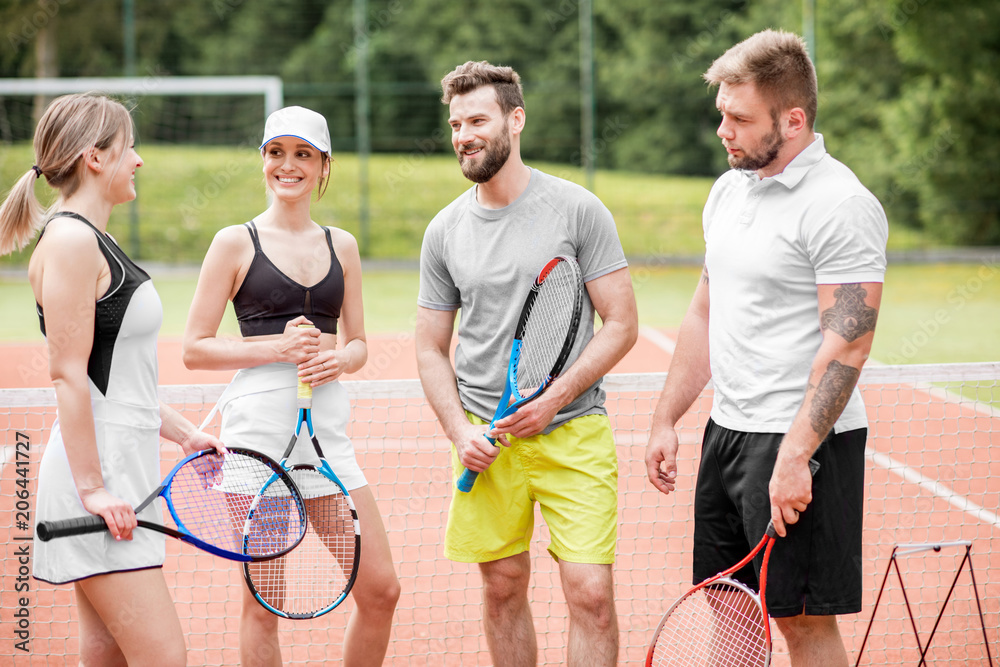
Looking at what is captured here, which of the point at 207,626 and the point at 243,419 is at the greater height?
the point at 243,419

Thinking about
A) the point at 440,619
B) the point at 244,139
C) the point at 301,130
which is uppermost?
the point at 244,139

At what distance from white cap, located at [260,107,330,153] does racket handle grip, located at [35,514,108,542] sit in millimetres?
1257

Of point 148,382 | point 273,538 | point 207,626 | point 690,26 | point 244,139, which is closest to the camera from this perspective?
point 148,382

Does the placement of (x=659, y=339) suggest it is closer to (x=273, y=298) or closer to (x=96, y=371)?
(x=273, y=298)

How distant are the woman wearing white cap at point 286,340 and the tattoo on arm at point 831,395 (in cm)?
143

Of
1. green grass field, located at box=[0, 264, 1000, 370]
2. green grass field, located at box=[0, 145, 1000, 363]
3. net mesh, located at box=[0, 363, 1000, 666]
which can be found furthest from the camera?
green grass field, located at box=[0, 145, 1000, 363]

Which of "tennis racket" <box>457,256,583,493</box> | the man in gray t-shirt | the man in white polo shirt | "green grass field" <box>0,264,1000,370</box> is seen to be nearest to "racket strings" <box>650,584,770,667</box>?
the man in white polo shirt

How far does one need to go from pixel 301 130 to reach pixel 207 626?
253 centimetres

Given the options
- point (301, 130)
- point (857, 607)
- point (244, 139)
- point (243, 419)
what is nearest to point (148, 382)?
point (243, 419)

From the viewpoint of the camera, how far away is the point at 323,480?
10.3 feet

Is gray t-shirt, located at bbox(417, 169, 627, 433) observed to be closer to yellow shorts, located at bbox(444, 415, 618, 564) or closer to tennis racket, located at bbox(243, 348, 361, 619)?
yellow shorts, located at bbox(444, 415, 618, 564)

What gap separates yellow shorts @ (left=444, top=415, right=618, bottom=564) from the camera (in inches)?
120

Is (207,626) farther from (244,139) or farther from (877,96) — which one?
(877,96)

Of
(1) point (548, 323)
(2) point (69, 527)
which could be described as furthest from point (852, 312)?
(2) point (69, 527)
